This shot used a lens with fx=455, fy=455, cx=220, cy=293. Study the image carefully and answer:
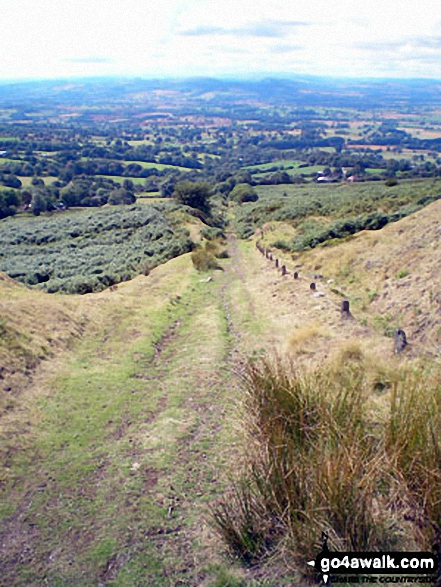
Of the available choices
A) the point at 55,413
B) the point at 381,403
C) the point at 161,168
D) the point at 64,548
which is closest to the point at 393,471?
the point at 381,403

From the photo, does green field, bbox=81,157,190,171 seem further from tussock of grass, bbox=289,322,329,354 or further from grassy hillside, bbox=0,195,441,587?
tussock of grass, bbox=289,322,329,354

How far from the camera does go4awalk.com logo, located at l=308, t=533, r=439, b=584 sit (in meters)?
4.75

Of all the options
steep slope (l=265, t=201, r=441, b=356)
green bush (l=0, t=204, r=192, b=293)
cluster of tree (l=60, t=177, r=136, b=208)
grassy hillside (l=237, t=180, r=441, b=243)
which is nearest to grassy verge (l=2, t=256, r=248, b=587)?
steep slope (l=265, t=201, r=441, b=356)

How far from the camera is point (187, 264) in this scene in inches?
1182

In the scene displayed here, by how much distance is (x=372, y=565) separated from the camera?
488 centimetres

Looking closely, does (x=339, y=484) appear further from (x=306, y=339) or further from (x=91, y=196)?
(x=91, y=196)

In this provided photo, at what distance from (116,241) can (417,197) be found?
29568mm

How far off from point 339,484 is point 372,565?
0.89 meters

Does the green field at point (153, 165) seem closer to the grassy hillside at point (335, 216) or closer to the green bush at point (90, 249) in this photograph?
the green bush at point (90, 249)

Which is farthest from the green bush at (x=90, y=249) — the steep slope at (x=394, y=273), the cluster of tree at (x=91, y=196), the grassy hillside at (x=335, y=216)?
the cluster of tree at (x=91, y=196)

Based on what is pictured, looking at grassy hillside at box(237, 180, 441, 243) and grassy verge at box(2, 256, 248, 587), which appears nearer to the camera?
grassy verge at box(2, 256, 248, 587)

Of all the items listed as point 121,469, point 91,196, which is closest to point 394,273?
point 121,469

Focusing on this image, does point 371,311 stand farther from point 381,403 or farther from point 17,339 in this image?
point 17,339

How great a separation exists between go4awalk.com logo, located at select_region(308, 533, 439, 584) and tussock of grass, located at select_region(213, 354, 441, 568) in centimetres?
10
